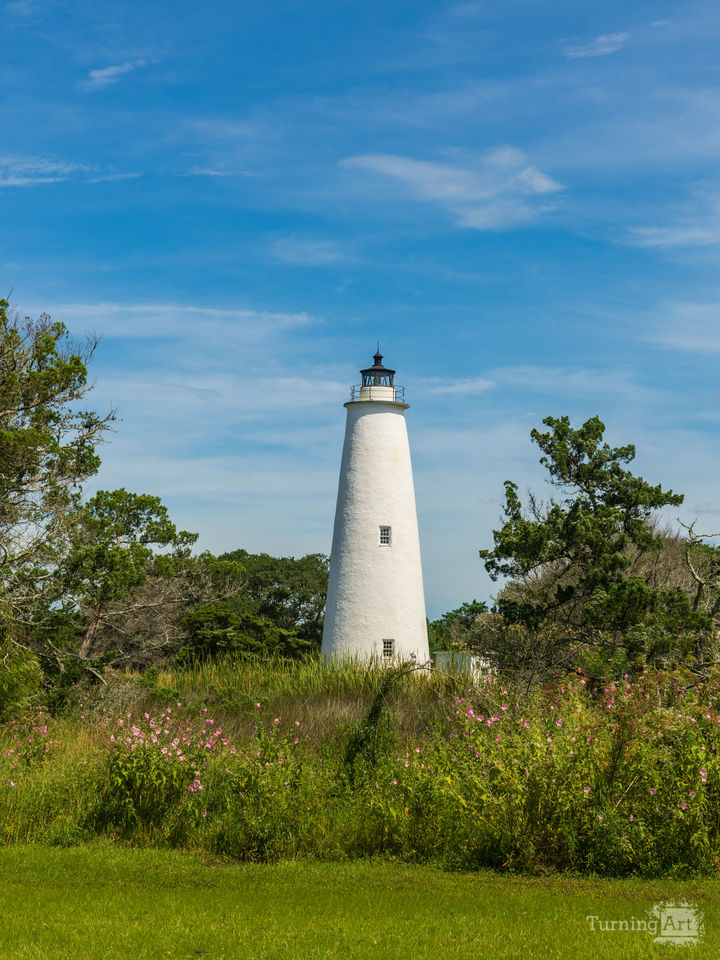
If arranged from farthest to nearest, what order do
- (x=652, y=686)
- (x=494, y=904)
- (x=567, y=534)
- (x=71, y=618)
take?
(x=567, y=534), (x=71, y=618), (x=652, y=686), (x=494, y=904)

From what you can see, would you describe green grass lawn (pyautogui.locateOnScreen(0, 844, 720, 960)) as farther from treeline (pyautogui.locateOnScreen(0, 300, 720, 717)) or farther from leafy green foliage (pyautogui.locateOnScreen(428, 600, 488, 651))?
leafy green foliage (pyautogui.locateOnScreen(428, 600, 488, 651))

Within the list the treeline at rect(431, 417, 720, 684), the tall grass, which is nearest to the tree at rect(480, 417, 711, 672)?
the treeline at rect(431, 417, 720, 684)

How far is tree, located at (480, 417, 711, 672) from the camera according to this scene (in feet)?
69.6

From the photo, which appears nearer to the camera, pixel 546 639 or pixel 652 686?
pixel 652 686

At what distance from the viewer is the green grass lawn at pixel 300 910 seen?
8.04m

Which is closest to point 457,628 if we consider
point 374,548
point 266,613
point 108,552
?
point 374,548

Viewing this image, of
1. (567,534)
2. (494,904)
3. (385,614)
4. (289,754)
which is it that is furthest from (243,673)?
(494,904)

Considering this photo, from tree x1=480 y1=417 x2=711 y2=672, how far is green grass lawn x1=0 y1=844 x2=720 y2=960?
11384 mm

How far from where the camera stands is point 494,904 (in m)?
9.34

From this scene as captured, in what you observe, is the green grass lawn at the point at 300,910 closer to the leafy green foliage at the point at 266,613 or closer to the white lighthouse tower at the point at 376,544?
the white lighthouse tower at the point at 376,544

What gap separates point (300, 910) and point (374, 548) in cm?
1990

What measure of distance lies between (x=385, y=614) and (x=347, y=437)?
5.43 metres

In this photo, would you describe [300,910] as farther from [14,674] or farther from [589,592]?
[589,592]

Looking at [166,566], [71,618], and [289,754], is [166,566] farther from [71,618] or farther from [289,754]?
[289,754]
